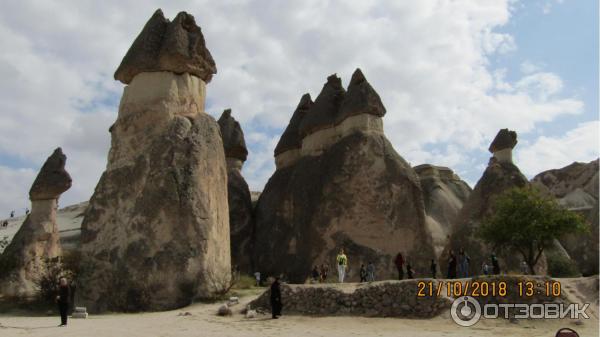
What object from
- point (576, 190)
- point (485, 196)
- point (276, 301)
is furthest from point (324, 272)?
point (576, 190)

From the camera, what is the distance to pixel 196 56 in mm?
13891

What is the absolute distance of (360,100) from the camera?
746 inches

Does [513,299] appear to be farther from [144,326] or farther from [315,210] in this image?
[315,210]

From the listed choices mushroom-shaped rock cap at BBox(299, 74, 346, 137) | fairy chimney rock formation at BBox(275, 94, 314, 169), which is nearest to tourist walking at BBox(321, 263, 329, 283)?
mushroom-shaped rock cap at BBox(299, 74, 346, 137)

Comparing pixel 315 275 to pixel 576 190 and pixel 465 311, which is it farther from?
pixel 576 190

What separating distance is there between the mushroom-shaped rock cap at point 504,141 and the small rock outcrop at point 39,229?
15492 millimetres

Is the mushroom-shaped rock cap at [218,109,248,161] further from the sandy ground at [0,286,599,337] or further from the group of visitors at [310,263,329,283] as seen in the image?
the sandy ground at [0,286,599,337]

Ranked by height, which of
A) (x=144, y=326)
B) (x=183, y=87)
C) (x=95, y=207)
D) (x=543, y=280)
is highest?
(x=183, y=87)

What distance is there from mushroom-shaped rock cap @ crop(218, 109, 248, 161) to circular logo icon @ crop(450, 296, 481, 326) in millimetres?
15422

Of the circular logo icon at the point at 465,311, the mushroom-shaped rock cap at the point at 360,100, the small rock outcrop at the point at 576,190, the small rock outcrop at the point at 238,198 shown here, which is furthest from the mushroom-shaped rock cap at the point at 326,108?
the circular logo icon at the point at 465,311

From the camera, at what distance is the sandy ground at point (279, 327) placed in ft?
27.3

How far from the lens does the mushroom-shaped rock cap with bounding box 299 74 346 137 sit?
66.4ft

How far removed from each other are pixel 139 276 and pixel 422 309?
18.0 feet

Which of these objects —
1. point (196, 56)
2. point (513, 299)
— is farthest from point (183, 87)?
point (513, 299)
